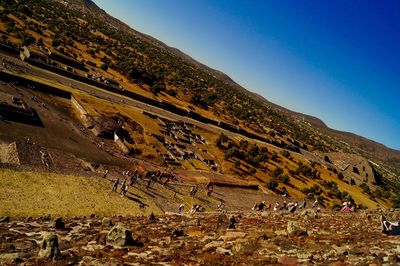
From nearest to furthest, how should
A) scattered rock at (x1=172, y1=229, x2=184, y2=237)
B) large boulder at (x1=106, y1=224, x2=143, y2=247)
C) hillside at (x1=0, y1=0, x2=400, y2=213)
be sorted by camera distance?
large boulder at (x1=106, y1=224, x2=143, y2=247) → scattered rock at (x1=172, y1=229, x2=184, y2=237) → hillside at (x1=0, y1=0, x2=400, y2=213)

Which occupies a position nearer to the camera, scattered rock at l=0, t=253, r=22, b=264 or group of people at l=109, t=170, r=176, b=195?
scattered rock at l=0, t=253, r=22, b=264

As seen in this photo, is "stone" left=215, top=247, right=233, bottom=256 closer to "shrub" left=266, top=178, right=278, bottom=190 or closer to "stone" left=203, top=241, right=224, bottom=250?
"stone" left=203, top=241, right=224, bottom=250

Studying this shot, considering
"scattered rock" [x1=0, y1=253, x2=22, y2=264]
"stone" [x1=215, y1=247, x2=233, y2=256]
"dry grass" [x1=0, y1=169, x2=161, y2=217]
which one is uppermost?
"stone" [x1=215, y1=247, x2=233, y2=256]

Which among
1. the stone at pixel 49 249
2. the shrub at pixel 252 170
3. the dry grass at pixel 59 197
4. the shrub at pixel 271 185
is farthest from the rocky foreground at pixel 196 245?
the shrub at pixel 252 170

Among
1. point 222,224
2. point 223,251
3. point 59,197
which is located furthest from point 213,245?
point 59,197

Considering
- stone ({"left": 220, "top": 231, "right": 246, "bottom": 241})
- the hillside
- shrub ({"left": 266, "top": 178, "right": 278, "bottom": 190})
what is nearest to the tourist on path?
stone ({"left": 220, "top": 231, "right": 246, "bottom": 241})

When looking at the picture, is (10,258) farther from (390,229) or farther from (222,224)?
(390,229)

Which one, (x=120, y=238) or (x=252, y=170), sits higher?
(x=120, y=238)

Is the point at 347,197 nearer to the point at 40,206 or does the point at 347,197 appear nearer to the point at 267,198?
the point at 267,198
